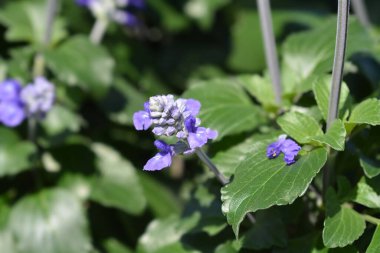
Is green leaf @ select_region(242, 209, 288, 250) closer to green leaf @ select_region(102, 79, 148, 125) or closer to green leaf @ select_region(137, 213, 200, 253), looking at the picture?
green leaf @ select_region(137, 213, 200, 253)

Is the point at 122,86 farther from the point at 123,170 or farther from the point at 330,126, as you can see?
the point at 330,126

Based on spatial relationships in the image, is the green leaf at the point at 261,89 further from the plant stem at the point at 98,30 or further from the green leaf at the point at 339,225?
the plant stem at the point at 98,30

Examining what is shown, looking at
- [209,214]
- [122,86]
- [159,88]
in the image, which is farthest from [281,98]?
[159,88]

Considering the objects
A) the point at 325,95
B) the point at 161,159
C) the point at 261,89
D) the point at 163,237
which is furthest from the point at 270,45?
the point at 163,237

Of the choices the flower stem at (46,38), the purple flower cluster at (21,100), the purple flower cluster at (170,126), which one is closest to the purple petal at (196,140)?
the purple flower cluster at (170,126)

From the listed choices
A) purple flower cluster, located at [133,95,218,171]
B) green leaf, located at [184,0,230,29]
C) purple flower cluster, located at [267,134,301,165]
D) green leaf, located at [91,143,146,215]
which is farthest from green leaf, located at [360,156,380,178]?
green leaf, located at [184,0,230,29]

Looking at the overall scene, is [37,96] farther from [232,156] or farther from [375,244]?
[375,244]
